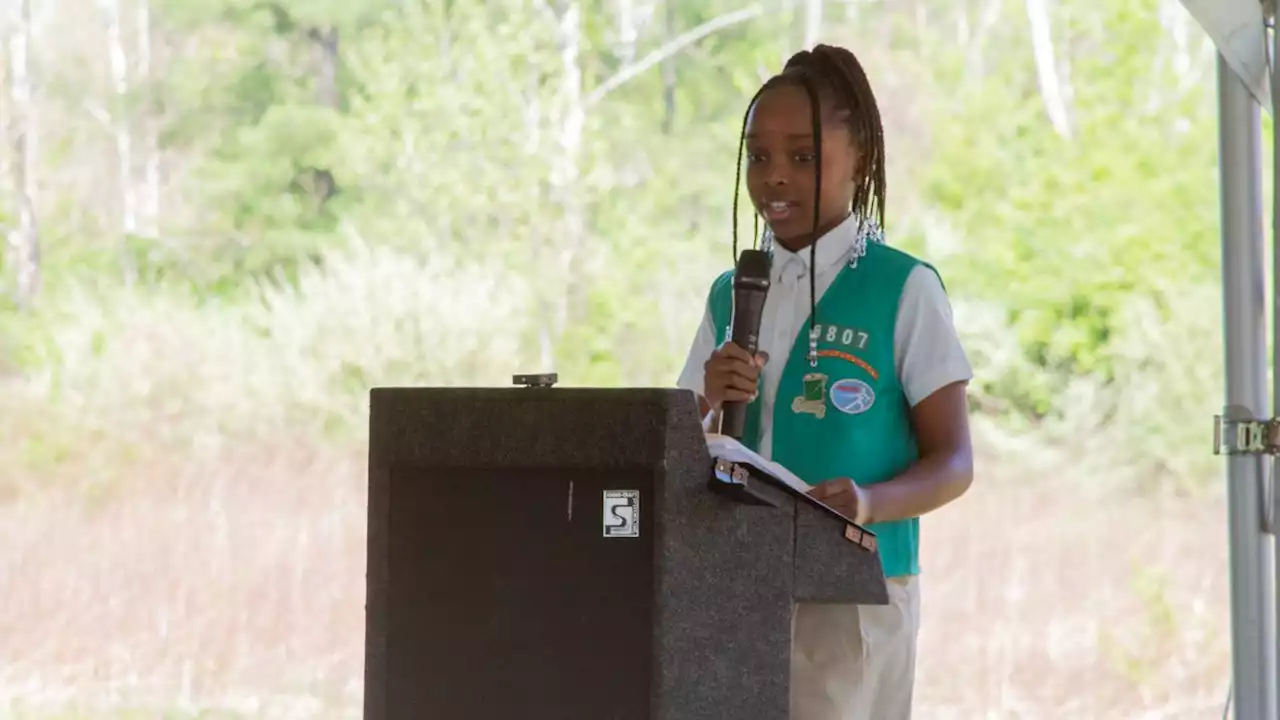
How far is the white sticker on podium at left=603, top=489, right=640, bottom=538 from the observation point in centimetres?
148

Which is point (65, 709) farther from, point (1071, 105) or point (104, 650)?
point (1071, 105)

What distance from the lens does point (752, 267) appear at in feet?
5.95

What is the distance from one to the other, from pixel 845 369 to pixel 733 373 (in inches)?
7.3

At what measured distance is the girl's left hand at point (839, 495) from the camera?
5.58 ft

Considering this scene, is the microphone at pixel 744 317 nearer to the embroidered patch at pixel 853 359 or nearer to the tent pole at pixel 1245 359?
the embroidered patch at pixel 853 359

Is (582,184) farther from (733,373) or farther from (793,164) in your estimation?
(733,373)

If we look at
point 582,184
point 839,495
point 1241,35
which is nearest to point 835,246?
point 839,495

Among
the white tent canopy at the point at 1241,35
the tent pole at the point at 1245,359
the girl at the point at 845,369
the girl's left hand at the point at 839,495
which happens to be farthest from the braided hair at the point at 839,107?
the tent pole at the point at 1245,359

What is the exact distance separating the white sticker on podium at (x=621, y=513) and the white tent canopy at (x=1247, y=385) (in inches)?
59.2

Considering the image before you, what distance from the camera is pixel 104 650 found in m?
5.57

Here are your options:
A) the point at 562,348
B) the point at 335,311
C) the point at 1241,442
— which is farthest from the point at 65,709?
the point at 1241,442

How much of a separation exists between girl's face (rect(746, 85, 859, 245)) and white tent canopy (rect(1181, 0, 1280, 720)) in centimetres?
99

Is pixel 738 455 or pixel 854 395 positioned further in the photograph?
pixel 854 395

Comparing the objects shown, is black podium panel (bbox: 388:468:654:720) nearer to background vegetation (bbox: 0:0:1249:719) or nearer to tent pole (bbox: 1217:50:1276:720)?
tent pole (bbox: 1217:50:1276:720)
